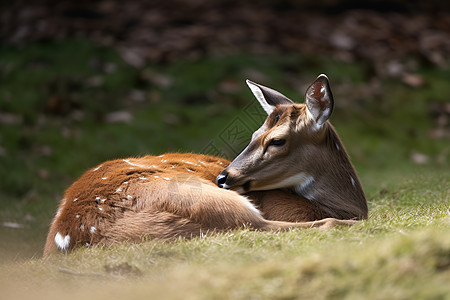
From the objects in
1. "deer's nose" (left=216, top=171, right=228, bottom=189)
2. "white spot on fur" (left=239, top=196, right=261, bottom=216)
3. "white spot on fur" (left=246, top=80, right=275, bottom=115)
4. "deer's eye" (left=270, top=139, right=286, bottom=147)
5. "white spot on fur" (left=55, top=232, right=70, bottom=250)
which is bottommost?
"white spot on fur" (left=55, top=232, right=70, bottom=250)

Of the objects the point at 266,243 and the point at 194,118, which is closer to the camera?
the point at 266,243

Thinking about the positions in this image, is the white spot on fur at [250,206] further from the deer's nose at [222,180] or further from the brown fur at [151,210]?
the deer's nose at [222,180]

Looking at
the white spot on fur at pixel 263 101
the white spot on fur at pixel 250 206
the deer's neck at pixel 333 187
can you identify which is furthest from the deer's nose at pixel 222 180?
the white spot on fur at pixel 263 101

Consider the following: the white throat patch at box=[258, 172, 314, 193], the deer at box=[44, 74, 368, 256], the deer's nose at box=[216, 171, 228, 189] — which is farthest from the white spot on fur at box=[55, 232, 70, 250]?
the white throat patch at box=[258, 172, 314, 193]

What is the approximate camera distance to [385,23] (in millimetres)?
13336

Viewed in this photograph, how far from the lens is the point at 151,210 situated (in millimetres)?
4551

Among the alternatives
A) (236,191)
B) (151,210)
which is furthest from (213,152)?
(151,210)

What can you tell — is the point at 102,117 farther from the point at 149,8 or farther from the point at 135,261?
the point at 135,261

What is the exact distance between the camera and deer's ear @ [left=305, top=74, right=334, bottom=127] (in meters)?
4.88

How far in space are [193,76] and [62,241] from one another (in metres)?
7.21

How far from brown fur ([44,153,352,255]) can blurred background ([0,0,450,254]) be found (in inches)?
111

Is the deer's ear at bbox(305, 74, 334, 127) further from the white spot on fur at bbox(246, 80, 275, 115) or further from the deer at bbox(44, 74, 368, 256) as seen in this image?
the white spot on fur at bbox(246, 80, 275, 115)

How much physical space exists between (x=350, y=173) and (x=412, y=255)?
2.23 m

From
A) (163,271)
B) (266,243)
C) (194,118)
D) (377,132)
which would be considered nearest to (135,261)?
(163,271)
